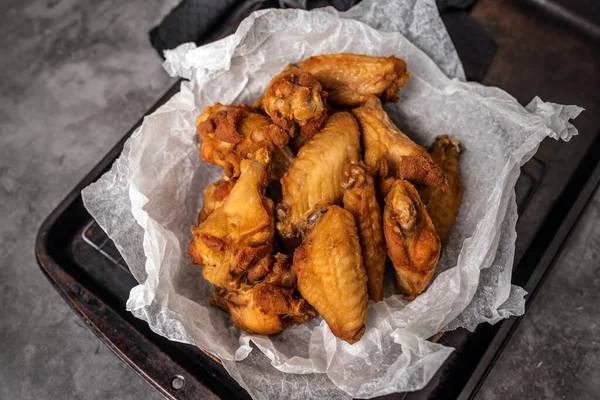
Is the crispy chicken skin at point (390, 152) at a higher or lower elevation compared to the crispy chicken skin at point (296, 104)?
lower

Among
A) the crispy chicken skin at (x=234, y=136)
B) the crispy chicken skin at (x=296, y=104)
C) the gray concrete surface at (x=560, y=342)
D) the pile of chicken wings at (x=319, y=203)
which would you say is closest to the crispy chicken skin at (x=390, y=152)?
the pile of chicken wings at (x=319, y=203)

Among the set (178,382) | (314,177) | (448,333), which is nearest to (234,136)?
(314,177)

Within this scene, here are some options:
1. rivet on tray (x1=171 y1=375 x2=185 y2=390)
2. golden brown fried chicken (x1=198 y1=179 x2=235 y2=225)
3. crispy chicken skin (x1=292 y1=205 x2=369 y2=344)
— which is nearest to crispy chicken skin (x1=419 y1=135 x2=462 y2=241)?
crispy chicken skin (x1=292 y1=205 x2=369 y2=344)

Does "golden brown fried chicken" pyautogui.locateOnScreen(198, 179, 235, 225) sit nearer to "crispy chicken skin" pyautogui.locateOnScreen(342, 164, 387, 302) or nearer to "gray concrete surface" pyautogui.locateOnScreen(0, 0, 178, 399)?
"crispy chicken skin" pyautogui.locateOnScreen(342, 164, 387, 302)

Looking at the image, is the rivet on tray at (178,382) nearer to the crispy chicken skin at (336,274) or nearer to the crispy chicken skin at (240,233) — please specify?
the crispy chicken skin at (240,233)

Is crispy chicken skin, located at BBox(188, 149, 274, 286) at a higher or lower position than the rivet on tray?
higher

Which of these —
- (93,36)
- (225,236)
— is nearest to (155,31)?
(93,36)

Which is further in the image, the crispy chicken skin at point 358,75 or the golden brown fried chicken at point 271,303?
the crispy chicken skin at point 358,75
